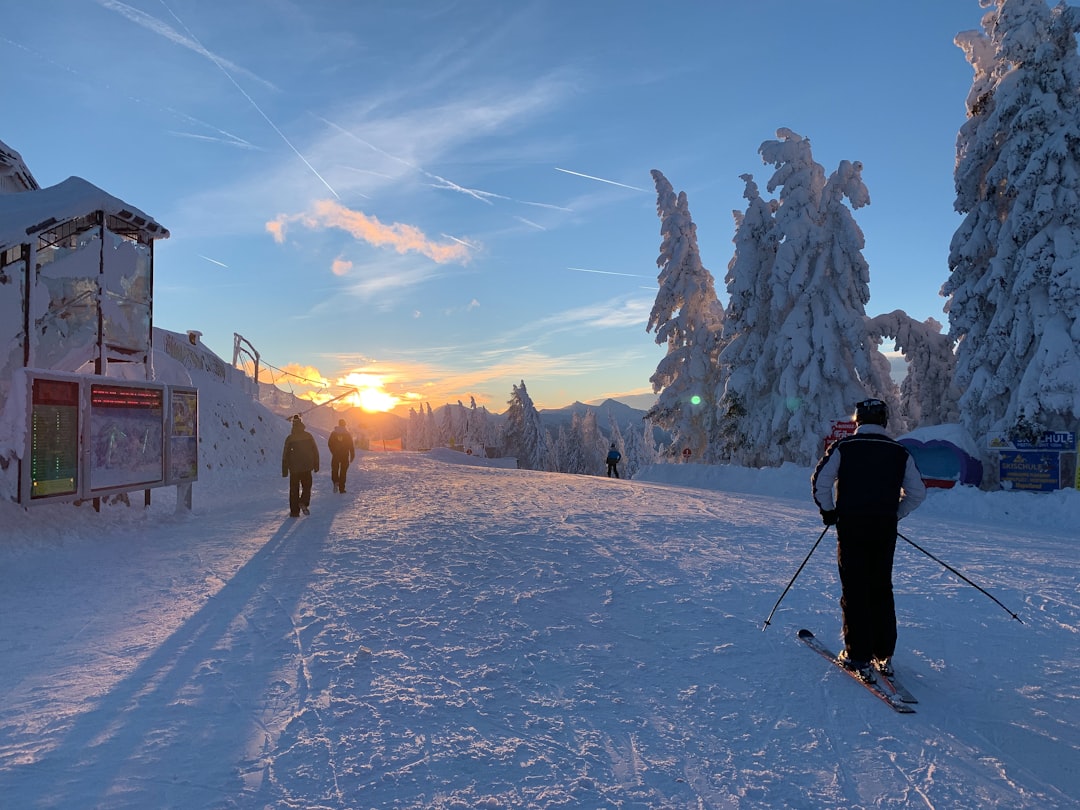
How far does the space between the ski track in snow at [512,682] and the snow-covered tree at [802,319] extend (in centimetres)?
1548

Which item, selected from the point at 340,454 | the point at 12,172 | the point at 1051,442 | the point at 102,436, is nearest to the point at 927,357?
the point at 1051,442

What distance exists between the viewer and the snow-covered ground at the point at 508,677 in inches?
128

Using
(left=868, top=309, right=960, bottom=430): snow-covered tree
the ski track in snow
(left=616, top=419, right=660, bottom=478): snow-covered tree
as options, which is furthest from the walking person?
(left=616, top=419, right=660, bottom=478): snow-covered tree

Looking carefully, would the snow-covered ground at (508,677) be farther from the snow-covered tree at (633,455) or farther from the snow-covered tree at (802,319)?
the snow-covered tree at (633,455)

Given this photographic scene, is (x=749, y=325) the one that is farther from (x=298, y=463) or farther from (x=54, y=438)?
(x=54, y=438)

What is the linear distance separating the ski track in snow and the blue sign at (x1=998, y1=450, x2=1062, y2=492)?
763 centimetres

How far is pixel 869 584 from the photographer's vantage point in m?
4.68

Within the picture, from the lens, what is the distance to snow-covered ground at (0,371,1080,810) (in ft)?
10.7

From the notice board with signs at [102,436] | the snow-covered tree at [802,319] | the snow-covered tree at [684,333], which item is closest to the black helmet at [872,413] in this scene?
the notice board with signs at [102,436]

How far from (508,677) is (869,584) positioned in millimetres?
2680

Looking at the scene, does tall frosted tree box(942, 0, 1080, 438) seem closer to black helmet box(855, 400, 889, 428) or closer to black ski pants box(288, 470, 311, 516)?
black helmet box(855, 400, 889, 428)

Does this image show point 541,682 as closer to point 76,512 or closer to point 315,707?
point 315,707

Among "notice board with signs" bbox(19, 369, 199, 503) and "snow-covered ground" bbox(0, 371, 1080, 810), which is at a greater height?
"notice board with signs" bbox(19, 369, 199, 503)

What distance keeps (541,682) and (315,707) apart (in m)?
1.48
